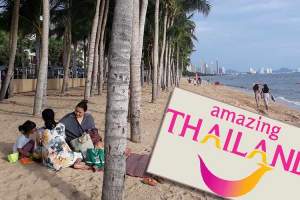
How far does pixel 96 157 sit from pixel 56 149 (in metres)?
0.64

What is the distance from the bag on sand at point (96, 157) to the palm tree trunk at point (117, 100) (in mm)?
1837

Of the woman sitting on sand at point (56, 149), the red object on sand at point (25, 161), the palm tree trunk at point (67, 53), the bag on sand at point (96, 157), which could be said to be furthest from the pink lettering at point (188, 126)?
the palm tree trunk at point (67, 53)

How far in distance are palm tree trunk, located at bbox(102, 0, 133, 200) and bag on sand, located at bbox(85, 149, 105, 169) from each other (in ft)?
6.03

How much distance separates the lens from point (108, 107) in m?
5.74

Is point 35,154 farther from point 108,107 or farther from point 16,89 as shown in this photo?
point 16,89

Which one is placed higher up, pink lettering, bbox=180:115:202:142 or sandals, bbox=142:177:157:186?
pink lettering, bbox=180:115:202:142

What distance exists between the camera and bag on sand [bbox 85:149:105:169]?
7.63 m

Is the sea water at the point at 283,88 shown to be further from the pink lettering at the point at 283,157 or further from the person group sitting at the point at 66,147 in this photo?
the pink lettering at the point at 283,157

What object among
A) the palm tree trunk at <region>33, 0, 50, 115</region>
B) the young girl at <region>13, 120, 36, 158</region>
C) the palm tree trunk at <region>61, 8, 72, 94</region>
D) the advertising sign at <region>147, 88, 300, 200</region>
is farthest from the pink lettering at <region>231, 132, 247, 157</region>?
the palm tree trunk at <region>61, 8, 72, 94</region>

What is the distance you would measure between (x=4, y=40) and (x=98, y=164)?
185 ft

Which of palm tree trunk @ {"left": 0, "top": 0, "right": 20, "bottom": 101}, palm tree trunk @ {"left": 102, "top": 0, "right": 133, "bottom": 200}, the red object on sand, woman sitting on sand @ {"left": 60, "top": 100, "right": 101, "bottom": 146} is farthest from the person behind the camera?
palm tree trunk @ {"left": 0, "top": 0, "right": 20, "bottom": 101}

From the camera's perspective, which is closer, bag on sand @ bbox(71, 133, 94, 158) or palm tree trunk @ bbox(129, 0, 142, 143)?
bag on sand @ bbox(71, 133, 94, 158)

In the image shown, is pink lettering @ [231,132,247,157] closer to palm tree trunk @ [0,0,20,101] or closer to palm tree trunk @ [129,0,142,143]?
palm tree trunk @ [129,0,142,143]

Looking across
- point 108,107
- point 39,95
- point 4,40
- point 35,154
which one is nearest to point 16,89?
point 39,95
